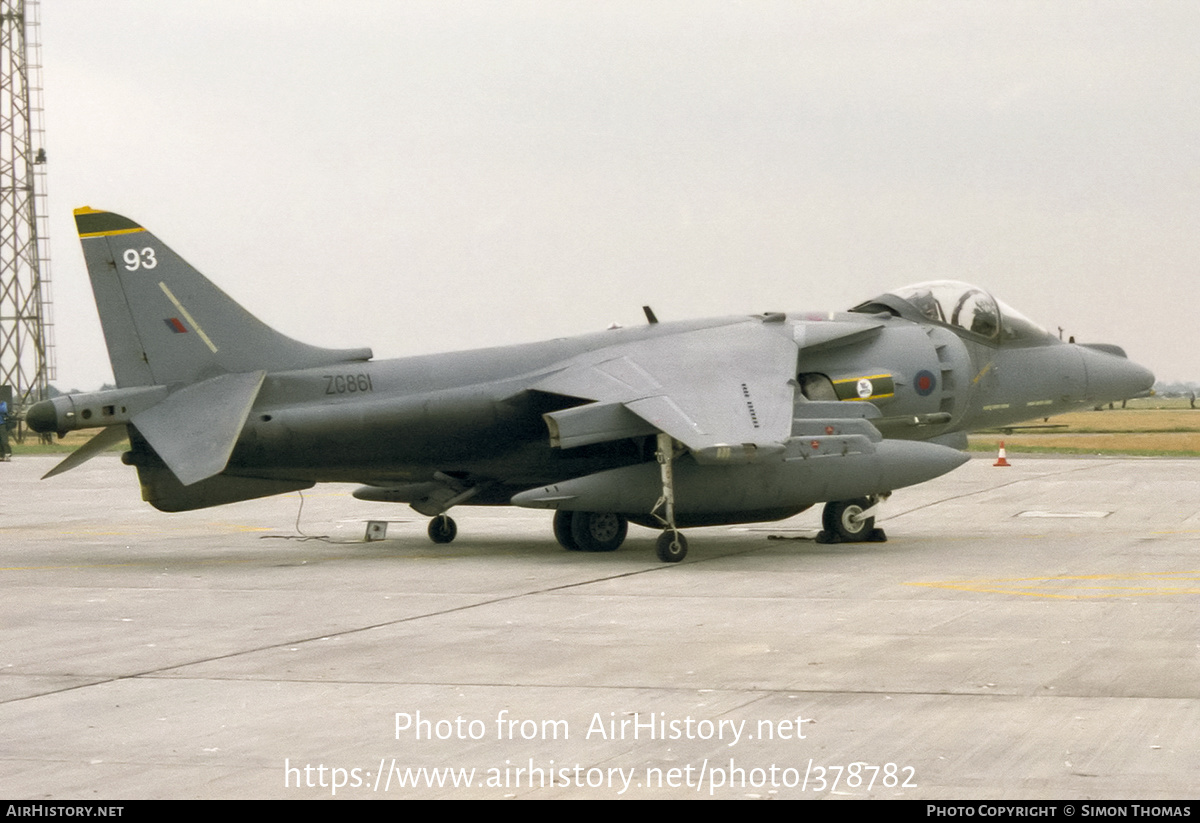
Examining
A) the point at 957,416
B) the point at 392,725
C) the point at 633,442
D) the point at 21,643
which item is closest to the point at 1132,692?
the point at 392,725

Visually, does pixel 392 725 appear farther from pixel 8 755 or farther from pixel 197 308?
pixel 197 308

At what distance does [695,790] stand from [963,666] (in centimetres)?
365

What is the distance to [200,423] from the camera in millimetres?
16609

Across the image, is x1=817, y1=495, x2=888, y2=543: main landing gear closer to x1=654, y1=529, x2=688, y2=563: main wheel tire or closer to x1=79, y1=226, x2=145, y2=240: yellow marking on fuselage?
x1=654, y1=529, x2=688, y2=563: main wheel tire

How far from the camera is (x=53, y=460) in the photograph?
154 feet

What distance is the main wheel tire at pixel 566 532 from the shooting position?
18312mm

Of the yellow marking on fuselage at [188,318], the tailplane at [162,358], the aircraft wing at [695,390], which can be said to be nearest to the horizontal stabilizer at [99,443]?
the tailplane at [162,358]

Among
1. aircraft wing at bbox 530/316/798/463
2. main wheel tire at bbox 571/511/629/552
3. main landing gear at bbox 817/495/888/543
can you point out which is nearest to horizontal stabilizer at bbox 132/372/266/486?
aircraft wing at bbox 530/316/798/463

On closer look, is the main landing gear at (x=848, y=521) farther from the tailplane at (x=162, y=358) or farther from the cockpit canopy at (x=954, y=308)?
the tailplane at (x=162, y=358)

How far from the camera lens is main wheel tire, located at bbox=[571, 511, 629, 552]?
1808cm

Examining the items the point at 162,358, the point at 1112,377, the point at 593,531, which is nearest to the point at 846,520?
the point at 593,531
